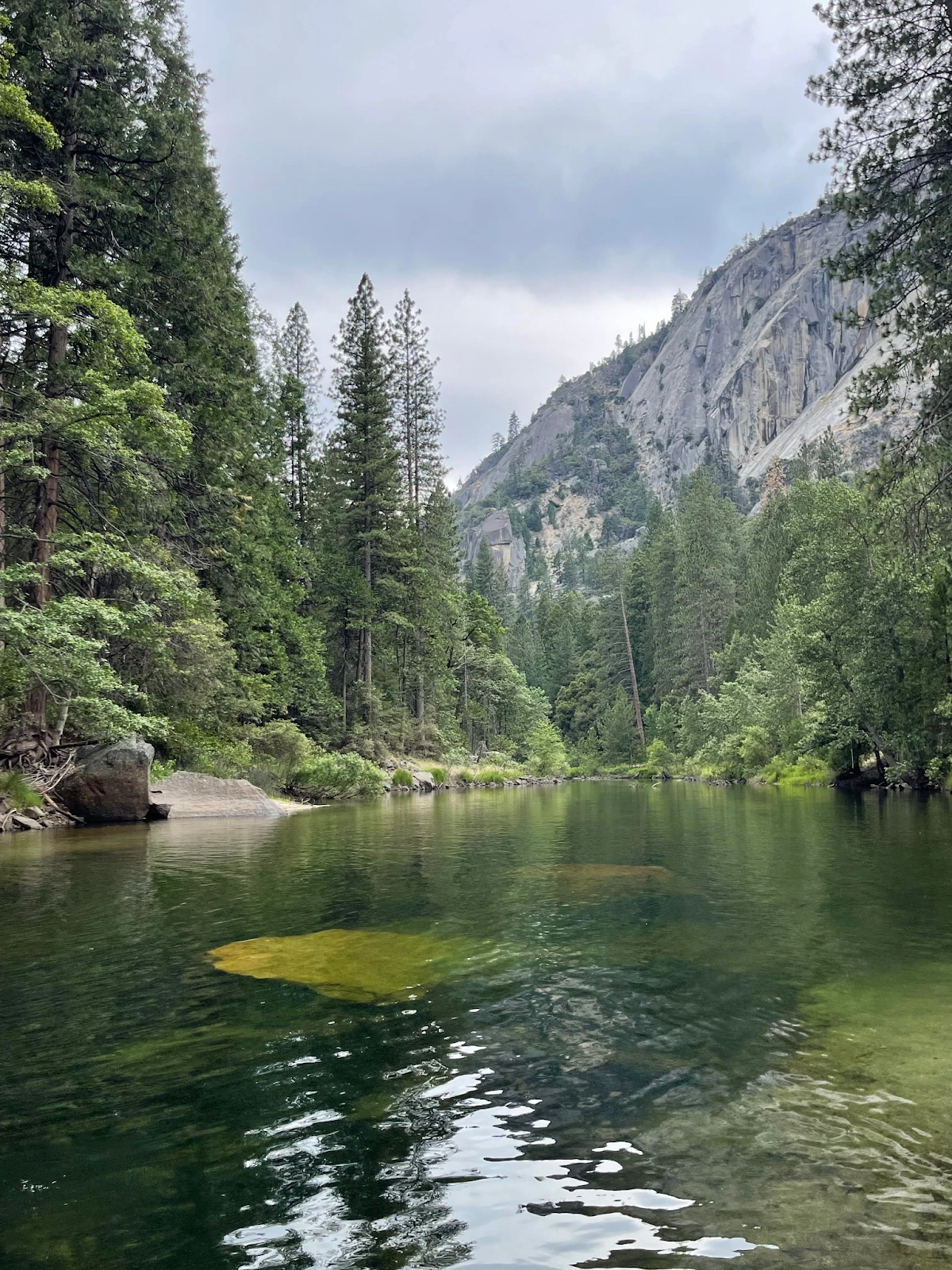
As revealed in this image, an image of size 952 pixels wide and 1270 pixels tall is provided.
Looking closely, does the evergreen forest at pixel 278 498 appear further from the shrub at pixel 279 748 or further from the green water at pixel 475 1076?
the green water at pixel 475 1076

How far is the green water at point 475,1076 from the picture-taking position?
2732 mm

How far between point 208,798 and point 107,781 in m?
3.34

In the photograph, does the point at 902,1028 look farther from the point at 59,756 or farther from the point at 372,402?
the point at 372,402

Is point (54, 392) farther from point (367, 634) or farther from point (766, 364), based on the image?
point (766, 364)

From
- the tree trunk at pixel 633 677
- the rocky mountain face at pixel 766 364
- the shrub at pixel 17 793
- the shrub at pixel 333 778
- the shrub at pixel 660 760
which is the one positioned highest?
the rocky mountain face at pixel 766 364

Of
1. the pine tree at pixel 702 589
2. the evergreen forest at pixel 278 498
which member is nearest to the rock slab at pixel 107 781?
the evergreen forest at pixel 278 498

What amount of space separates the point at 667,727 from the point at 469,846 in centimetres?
5140

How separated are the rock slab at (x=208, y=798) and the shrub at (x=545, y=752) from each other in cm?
4260

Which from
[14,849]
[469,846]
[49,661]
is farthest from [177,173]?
[469,846]

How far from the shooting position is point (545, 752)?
64500 mm

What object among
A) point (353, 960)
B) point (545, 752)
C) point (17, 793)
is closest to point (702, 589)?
point (545, 752)

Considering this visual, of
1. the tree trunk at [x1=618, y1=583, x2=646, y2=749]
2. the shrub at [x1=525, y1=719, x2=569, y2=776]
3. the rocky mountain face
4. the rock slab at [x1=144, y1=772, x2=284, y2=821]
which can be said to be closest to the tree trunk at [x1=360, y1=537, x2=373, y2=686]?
the rock slab at [x1=144, y1=772, x2=284, y2=821]

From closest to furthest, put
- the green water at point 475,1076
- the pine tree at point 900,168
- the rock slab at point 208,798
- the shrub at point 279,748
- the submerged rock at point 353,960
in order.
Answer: the green water at point 475,1076 < the submerged rock at point 353,960 < the pine tree at point 900,168 < the rock slab at point 208,798 < the shrub at point 279,748

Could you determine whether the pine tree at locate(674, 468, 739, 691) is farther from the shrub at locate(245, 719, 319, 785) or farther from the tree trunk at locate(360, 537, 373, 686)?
the shrub at locate(245, 719, 319, 785)
